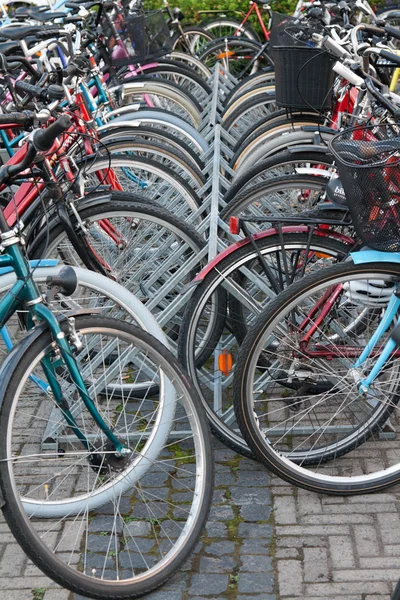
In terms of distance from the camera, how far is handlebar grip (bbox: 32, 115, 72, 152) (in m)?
2.89

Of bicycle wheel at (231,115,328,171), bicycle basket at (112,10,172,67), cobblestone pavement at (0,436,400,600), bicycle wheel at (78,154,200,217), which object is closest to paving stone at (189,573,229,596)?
cobblestone pavement at (0,436,400,600)

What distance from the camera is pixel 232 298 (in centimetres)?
434

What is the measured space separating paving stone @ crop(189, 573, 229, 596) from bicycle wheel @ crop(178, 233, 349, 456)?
71 cm

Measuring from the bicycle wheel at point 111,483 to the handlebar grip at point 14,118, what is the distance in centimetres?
71

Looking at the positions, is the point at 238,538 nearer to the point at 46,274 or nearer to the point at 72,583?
the point at 72,583

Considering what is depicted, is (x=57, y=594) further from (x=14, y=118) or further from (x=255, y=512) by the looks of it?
(x=14, y=118)

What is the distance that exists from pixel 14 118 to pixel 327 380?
Answer: 1.77 meters

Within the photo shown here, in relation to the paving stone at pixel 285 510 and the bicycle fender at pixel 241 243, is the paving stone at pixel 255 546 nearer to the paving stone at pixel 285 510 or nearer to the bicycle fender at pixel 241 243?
the paving stone at pixel 285 510

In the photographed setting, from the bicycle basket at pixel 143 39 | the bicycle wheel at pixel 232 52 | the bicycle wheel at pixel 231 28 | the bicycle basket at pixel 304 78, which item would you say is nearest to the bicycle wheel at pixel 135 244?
the bicycle basket at pixel 304 78

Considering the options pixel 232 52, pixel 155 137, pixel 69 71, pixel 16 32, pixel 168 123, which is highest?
pixel 232 52

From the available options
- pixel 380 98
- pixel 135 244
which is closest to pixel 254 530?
pixel 135 244

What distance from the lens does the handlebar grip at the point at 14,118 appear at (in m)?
3.15

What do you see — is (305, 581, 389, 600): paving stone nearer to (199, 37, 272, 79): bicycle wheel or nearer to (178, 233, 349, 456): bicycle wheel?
(178, 233, 349, 456): bicycle wheel

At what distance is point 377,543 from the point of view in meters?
3.57
